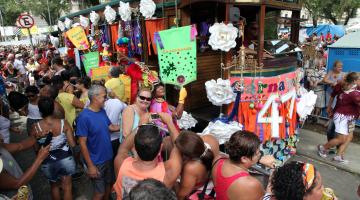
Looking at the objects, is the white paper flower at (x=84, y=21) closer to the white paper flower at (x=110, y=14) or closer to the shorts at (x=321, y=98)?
the white paper flower at (x=110, y=14)

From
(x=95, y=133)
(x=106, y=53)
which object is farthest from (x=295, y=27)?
(x=95, y=133)

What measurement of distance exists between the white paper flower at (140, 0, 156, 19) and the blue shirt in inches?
103

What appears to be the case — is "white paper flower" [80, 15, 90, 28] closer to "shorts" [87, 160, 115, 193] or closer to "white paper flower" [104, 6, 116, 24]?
"white paper flower" [104, 6, 116, 24]

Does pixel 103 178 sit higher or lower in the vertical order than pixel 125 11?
lower

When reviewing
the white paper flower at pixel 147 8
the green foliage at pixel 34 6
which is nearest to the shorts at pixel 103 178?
the white paper flower at pixel 147 8

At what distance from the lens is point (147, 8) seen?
517 cm

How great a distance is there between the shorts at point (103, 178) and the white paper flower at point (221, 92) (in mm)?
1654

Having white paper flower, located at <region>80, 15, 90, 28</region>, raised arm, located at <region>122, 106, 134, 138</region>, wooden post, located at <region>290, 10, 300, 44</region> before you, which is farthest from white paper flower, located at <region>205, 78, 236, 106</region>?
white paper flower, located at <region>80, 15, 90, 28</region>

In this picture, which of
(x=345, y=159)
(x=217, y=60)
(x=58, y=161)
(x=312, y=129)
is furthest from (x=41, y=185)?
(x=312, y=129)

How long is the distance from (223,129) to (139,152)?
83.6 inches

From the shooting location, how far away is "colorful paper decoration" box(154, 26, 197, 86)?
416cm

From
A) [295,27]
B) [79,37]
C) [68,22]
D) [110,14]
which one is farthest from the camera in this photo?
[68,22]

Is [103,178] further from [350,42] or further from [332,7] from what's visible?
[332,7]

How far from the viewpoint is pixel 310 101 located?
15.4 feet
